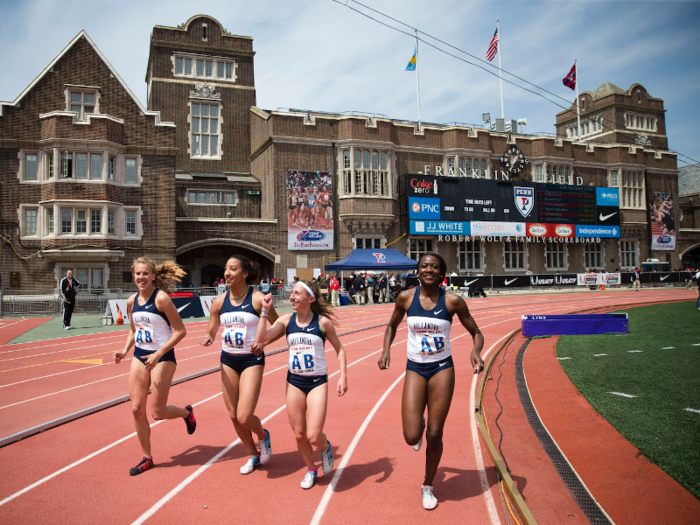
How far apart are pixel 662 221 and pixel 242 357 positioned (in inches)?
1888

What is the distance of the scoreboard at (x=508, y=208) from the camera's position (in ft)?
108

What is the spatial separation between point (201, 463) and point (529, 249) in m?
36.3

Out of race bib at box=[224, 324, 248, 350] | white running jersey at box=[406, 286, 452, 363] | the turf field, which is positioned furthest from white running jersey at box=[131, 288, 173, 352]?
the turf field

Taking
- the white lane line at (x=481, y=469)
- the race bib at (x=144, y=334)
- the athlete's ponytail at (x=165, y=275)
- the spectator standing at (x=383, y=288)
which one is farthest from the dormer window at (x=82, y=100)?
the white lane line at (x=481, y=469)

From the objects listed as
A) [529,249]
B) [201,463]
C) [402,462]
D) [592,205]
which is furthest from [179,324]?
[592,205]

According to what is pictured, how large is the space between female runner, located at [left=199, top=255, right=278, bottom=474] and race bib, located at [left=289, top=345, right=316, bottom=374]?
39 centimetres

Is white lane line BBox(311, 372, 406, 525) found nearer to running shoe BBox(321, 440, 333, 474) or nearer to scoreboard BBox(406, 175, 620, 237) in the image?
running shoe BBox(321, 440, 333, 474)

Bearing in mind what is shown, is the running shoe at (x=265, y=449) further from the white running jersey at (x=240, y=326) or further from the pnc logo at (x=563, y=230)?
the pnc logo at (x=563, y=230)

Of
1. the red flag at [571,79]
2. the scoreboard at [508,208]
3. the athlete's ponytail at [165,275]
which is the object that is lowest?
the athlete's ponytail at [165,275]

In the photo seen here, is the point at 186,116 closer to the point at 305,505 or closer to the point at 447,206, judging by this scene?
the point at 447,206

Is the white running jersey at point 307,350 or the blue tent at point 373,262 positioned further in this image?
the blue tent at point 373,262

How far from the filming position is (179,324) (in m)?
5.27

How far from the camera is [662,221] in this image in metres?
43.3

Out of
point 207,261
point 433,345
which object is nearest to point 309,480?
point 433,345
